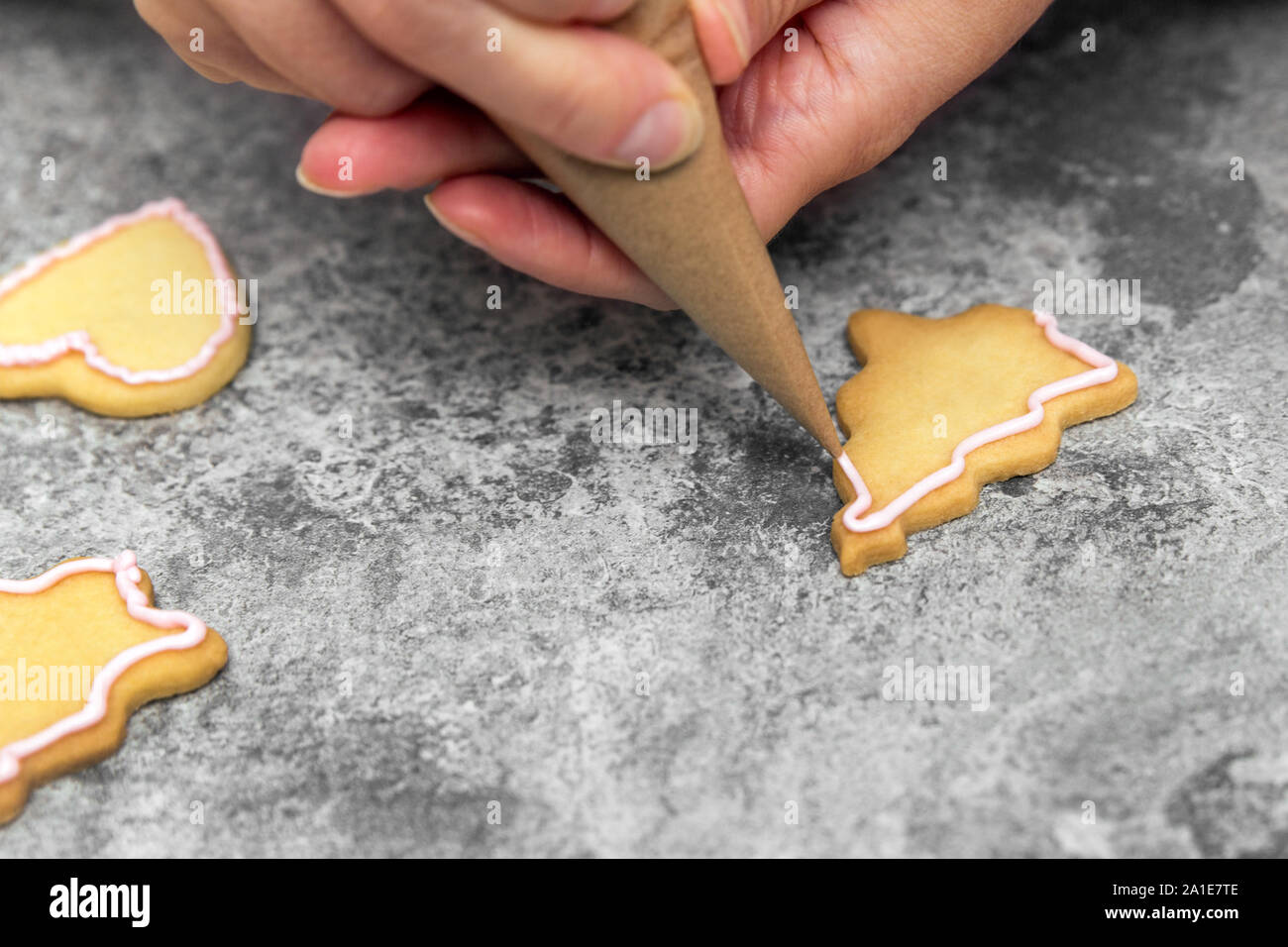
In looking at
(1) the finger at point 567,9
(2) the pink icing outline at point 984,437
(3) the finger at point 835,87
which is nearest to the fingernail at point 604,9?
(1) the finger at point 567,9

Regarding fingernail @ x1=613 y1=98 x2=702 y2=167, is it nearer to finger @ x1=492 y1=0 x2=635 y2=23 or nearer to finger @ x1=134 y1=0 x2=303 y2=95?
finger @ x1=492 y1=0 x2=635 y2=23

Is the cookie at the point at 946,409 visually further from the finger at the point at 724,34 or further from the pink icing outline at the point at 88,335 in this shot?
the pink icing outline at the point at 88,335

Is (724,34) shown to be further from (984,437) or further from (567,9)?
(984,437)

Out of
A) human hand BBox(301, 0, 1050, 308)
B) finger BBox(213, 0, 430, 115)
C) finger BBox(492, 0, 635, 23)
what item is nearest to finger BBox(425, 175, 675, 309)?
human hand BBox(301, 0, 1050, 308)

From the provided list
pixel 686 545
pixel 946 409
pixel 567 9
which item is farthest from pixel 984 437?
pixel 567 9

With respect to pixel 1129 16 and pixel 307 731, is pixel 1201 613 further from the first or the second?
pixel 1129 16
